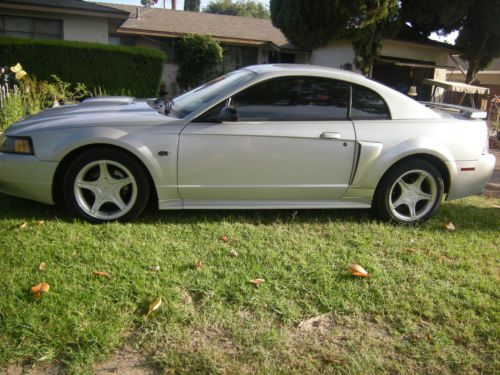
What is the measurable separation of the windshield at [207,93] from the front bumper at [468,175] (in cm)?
223

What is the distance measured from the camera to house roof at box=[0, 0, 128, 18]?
13438mm

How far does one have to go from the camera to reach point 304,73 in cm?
412

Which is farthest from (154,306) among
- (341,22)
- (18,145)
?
(341,22)

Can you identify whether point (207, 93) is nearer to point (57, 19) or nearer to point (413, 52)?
point (57, 19)

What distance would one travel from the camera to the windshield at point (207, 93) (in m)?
4.03

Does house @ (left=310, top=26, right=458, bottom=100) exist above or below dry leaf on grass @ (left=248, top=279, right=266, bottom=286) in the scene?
above

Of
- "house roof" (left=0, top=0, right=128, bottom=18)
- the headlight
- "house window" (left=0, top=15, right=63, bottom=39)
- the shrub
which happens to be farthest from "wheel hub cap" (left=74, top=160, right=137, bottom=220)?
"house window" (left=0, top=15, right=63, bottom=39)

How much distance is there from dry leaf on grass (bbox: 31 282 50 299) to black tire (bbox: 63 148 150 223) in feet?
3.76

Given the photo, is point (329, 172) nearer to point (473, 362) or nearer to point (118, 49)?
point (473, 362)

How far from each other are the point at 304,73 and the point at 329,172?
0.96m

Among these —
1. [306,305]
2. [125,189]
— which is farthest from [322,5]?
[306,305]

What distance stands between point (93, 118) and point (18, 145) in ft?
2.19

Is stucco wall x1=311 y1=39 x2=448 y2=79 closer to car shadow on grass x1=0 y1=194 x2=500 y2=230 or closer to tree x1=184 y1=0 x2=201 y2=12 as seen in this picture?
car shadow on grass x1=0 y1=194 x2=500 y2=230

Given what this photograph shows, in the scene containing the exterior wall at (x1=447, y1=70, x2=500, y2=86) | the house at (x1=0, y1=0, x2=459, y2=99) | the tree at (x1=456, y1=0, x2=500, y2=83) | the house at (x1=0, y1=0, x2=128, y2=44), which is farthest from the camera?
the exterior wall at (x1=447, y1=70, x2=500, y2=86)
